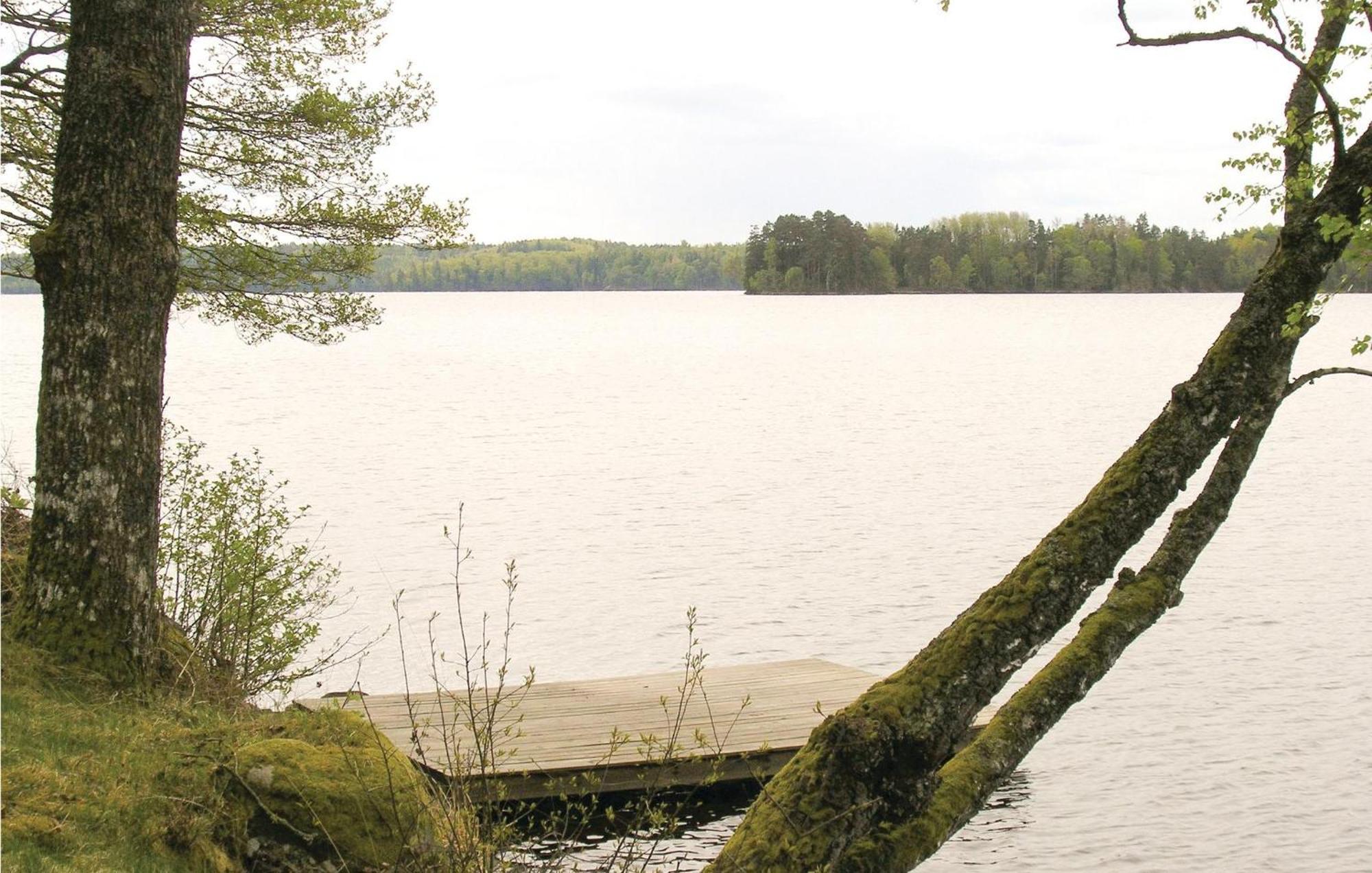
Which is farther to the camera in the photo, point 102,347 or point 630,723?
point 630,723

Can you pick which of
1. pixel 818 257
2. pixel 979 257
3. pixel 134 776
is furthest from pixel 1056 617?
pixel 979 257

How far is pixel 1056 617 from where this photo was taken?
14.2 ft

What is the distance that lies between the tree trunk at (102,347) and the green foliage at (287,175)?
371 centimetres

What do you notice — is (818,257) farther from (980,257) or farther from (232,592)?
(232,592)

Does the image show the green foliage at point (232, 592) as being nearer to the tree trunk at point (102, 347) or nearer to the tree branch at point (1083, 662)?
the tree trunk at point (102, 347)

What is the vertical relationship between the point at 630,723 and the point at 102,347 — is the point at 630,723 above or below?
below

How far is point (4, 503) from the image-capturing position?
1035 centimetres

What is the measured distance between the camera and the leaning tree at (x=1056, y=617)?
4.31m

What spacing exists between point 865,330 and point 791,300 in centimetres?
8621

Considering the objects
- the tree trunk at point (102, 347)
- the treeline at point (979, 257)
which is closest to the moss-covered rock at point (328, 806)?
the tree trunk at point (102, 347)

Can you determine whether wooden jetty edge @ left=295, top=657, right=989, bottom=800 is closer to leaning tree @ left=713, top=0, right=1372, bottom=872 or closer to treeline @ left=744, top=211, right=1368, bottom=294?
leaning tree @ left=713, top=0, right=1372, bottom=872

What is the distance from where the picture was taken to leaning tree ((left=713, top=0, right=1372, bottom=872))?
4.31 meters

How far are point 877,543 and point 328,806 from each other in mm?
15990

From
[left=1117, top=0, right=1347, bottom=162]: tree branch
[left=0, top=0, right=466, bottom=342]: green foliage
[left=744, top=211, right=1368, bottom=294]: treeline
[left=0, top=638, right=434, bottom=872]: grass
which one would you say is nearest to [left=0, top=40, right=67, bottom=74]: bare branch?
[left=0, top=0, right=466, bottom=342]: green foliage
